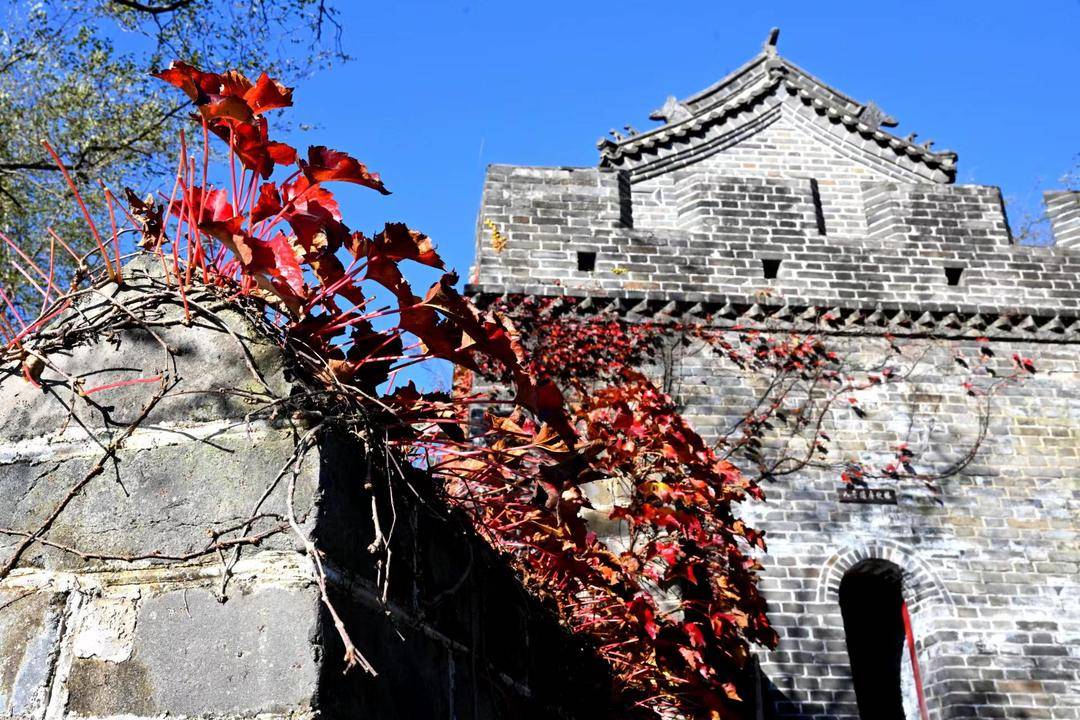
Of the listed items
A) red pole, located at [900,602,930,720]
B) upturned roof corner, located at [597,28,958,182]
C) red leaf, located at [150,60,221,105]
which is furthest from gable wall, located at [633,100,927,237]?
red leaf, located at [150,60,221,105]

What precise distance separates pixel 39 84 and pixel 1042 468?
1287cm

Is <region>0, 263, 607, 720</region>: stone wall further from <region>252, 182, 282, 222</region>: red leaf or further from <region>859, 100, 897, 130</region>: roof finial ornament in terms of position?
<region>859, 100, 897, 130</region>: roof finial ornament

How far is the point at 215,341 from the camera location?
74.7 inches

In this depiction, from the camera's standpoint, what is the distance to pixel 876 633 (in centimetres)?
977

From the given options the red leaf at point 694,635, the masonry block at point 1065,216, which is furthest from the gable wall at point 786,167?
the red leaf at point 694,635

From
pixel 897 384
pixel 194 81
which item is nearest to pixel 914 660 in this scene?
pixel 897 384

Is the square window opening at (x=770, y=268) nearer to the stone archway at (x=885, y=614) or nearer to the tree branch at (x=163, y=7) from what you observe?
the stone archway at (x=885, y=614)

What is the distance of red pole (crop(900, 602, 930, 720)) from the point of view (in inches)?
349

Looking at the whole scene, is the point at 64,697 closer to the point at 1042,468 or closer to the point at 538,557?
the point at 538,557

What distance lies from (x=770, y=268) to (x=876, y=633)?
3593 mm

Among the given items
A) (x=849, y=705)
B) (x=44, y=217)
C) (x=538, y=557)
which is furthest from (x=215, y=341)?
(x=44, y=217)

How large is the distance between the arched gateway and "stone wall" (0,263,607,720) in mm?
6998

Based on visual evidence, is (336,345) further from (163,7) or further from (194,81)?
(163,7)

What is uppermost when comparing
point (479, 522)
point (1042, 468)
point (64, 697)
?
point (1042, 468)
